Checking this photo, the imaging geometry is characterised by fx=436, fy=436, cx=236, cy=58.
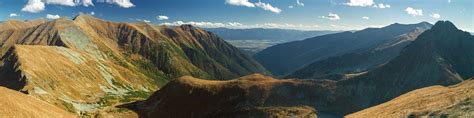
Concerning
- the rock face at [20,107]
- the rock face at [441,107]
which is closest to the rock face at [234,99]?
the rock face at [441,107]

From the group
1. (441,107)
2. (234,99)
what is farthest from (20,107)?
(441,107)

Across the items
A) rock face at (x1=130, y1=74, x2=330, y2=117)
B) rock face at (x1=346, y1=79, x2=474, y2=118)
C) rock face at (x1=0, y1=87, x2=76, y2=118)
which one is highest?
rock face at (x1=346, y1=79, x2=474, y2=118)

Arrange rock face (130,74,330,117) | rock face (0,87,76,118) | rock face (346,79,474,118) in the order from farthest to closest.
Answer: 1. rock face (130,74,330,117)
2. rock face (0,87,76,118)
3. rock face (346,79,474,118)

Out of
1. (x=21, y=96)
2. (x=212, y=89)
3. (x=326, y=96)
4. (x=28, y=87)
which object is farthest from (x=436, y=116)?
(x=28, y=87)

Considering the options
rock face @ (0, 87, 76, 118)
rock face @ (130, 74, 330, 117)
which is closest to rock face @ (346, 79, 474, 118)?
rock face @ (130, 74, 330, 117)

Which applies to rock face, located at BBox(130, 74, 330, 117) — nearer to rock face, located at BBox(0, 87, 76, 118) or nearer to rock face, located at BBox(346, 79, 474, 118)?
rock face, located at BBox(346, 79, 474, 118)

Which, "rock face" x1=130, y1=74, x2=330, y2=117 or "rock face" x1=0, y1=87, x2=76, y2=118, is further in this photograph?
"rock face" x1=130, y1=74, x2=330, y2=117

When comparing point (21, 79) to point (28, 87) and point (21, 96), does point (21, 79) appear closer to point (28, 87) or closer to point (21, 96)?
point (28, 87)

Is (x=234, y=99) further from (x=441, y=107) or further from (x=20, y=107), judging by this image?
(x=441, y=107)

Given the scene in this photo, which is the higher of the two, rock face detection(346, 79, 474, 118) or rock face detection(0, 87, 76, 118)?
rock face detection(346, 79, 474, 118)
